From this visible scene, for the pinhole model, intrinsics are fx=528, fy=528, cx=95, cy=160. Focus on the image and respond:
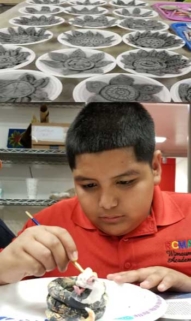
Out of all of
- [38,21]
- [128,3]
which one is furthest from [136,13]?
[38,21]

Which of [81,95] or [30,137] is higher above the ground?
[81,95]

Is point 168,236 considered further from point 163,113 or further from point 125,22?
point 125,22

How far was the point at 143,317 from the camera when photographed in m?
0.58

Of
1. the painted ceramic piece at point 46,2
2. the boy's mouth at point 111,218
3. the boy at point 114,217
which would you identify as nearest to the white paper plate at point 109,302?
Result: the boy at point 114,217

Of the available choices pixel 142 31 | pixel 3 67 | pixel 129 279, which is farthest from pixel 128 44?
pixel 129 279

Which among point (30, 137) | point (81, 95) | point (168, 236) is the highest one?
point (81, 95)

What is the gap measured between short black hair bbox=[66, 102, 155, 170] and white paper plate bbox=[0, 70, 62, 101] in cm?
9

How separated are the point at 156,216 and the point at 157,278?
5.9 inches

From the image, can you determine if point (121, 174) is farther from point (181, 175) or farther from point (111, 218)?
point (181, 175)

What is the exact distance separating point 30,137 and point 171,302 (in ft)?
1.06

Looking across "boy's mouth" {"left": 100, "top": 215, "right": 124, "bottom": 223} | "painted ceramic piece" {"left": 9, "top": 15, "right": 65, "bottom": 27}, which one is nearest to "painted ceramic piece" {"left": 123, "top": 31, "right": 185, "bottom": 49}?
"painted ceramic piece" {"left": 9, "top": 15, "right": 65, "bottom": 27}

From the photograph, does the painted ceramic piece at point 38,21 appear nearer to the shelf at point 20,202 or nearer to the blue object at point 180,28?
the blue object at point 180,28

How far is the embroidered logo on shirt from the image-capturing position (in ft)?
2.71

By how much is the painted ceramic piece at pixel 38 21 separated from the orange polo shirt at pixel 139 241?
11.7 inches
